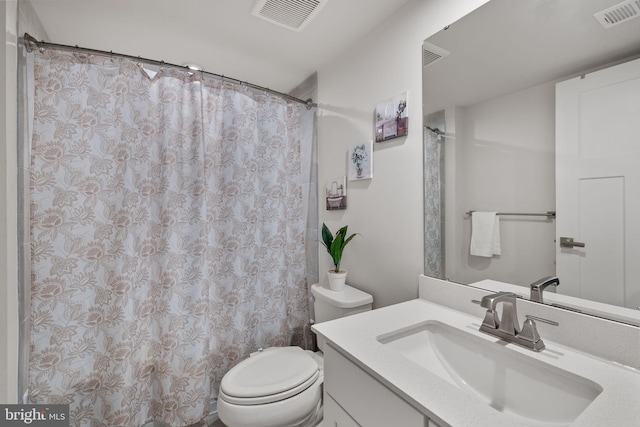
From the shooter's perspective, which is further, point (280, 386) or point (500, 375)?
point (280, 386)

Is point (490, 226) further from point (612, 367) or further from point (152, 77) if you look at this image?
point (152, 77)

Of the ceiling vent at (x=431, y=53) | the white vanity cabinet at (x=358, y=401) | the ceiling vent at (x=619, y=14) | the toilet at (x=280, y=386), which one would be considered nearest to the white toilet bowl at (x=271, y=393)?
the toilet at (x=280, y=386)

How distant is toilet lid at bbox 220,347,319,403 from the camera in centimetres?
112

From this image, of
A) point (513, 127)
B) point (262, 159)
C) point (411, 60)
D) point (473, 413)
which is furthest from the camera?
point (262, 159)

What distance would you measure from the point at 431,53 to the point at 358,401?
1347mm

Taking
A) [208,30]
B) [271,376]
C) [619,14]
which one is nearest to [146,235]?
[271,376]

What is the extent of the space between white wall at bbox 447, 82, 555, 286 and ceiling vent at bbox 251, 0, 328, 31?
83cm

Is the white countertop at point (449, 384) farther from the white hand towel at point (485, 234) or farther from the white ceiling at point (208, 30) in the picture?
the white ceiling at point (208, 30)

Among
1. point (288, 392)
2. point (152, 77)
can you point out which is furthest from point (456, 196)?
point (152, 77)

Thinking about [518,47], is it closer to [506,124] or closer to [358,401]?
[506,124]

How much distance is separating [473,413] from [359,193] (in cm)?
119

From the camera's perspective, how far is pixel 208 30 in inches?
58.1

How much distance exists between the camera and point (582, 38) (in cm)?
77

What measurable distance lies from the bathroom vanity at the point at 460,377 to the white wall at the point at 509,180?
0.13 meters
